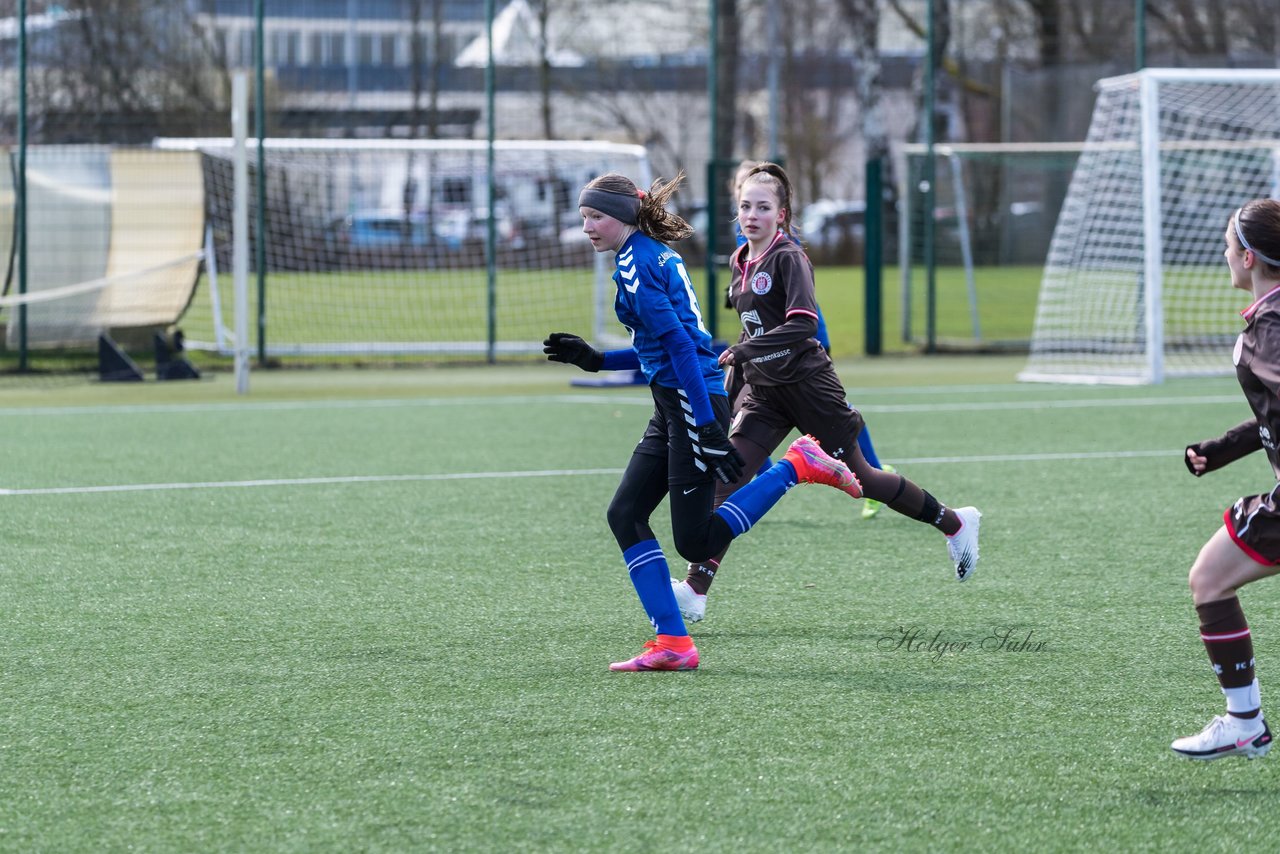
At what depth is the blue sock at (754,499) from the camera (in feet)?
18.0

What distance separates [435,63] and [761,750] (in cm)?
1805

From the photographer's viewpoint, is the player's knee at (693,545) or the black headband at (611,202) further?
the player's knee at (693,545)

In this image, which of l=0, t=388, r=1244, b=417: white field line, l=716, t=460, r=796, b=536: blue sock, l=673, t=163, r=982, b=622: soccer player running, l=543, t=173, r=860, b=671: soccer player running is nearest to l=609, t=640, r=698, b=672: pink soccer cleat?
l=543, t=173, r=860, b=671: soccer player running

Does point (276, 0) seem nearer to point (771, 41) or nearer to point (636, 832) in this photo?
point (771, 41)

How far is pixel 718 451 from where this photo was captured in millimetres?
5168

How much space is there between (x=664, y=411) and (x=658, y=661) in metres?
0.80

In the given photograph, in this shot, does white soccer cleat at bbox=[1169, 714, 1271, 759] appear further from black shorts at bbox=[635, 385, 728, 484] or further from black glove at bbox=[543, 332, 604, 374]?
black glove at bbox=[543, 332, 604, 374]

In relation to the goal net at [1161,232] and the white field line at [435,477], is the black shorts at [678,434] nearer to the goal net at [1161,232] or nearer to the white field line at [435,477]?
the white field line at [435,477]

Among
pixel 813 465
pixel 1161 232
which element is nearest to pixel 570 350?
pixel 813 465

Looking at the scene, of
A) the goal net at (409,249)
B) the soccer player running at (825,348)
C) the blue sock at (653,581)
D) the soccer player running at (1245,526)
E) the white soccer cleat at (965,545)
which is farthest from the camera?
the goal net at (409,249)

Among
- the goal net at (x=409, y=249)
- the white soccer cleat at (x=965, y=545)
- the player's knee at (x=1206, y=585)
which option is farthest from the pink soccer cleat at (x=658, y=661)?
the goal net at (x=409, y=249)

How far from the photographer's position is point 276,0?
63.4ft

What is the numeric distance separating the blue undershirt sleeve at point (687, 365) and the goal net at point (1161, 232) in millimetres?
11145

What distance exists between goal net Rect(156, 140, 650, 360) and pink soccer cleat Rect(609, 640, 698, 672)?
1261 centimetres
